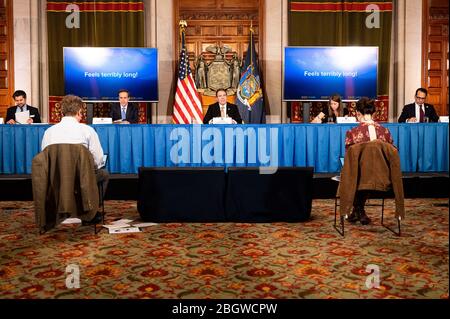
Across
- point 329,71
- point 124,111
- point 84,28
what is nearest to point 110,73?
point 84,28

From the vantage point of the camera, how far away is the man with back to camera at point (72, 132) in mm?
4387

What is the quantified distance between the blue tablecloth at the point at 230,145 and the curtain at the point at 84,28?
2.84 meters

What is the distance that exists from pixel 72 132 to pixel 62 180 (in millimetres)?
447

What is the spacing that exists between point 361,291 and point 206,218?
7.60ft

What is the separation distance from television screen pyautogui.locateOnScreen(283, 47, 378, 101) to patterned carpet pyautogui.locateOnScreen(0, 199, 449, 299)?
3.96 m

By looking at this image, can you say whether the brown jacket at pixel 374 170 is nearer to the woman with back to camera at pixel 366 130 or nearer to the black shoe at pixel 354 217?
the woman with back to camera at pixel 366 130

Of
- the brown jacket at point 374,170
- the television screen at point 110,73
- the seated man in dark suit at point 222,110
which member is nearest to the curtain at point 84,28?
the television screen at point 110,73

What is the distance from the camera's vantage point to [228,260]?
3742 millimetres

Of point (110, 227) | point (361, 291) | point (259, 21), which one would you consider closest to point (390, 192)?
point (361, 291)

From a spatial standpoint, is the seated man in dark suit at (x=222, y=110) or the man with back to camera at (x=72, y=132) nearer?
the man with back to camera at (x=72, y=132)
